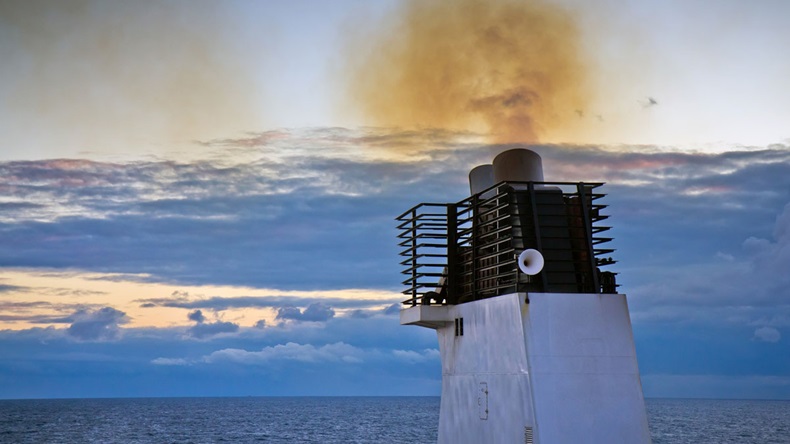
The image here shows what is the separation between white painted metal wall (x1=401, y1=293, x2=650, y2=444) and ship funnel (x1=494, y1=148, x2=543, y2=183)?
4.15 metres

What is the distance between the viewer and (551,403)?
18.1 metres

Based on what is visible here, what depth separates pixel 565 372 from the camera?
18438 mm

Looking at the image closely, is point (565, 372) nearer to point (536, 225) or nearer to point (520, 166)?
point (536, 225)

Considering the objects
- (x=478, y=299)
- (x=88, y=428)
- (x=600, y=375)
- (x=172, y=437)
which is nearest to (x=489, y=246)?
(x=478, y=299)

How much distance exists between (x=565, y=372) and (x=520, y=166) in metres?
6.71

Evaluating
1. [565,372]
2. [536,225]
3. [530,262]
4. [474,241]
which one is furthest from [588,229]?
[565,372]

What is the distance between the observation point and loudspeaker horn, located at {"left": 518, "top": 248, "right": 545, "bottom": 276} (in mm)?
18547

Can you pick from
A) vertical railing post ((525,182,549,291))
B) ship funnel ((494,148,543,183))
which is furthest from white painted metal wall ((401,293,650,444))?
ship funnel ((494,148,543,183))

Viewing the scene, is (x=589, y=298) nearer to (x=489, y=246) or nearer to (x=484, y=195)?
(x=489, y=246)

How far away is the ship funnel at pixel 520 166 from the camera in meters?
22.2

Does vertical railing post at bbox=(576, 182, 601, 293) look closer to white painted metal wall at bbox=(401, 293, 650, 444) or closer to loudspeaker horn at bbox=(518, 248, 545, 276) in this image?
white painted metal wall at bbox=(401, 293, 650, 444)

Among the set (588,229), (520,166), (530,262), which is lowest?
(530,262)

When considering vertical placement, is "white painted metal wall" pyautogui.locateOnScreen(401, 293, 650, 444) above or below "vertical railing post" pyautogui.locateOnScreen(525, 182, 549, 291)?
below

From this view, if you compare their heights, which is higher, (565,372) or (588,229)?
(588,229)
